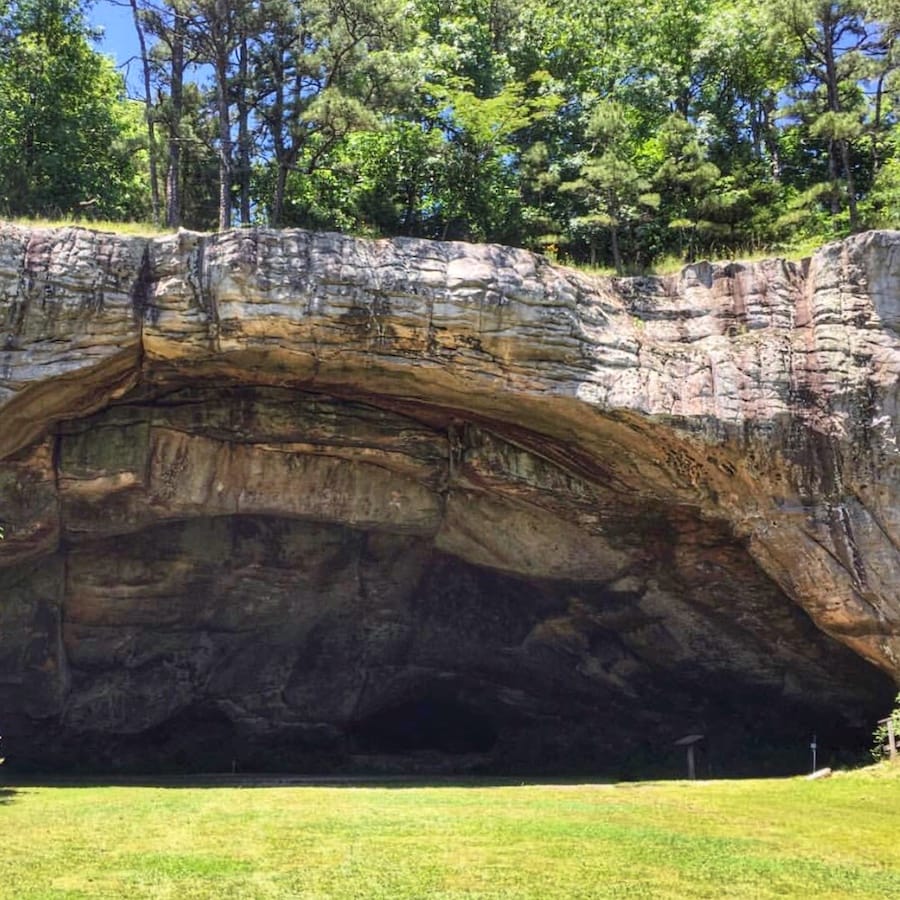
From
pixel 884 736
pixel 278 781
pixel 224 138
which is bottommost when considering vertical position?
pixel 278 781

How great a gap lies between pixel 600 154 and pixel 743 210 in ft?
15.5

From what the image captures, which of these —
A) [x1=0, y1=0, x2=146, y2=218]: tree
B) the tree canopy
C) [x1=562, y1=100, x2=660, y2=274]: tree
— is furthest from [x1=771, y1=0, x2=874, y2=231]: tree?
[x1=0, y1=0, x2=146, y2=218]: tree

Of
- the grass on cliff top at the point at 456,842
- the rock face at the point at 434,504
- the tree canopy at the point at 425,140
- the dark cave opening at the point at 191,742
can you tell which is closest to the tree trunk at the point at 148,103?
the tree canopy at the point at 425,140

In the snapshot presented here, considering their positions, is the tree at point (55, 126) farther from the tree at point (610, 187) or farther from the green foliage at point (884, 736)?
the green foliage at point (884, 736)

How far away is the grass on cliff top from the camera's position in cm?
1073

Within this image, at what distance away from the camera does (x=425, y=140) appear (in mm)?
27031

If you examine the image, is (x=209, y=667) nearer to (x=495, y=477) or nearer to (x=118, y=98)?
(x=495, y=477)

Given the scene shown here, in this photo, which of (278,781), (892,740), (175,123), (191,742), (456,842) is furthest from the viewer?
(191,742)

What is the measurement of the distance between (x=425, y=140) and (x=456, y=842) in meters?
19.3

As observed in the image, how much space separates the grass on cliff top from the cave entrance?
28.7ft

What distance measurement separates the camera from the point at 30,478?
70.9 feet

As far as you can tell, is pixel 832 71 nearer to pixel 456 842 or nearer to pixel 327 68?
pixel 327 68

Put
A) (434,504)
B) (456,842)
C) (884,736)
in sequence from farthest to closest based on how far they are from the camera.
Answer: (434,504) → (884,736) → (456,842)

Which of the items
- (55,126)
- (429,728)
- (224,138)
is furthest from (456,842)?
(55,126)
